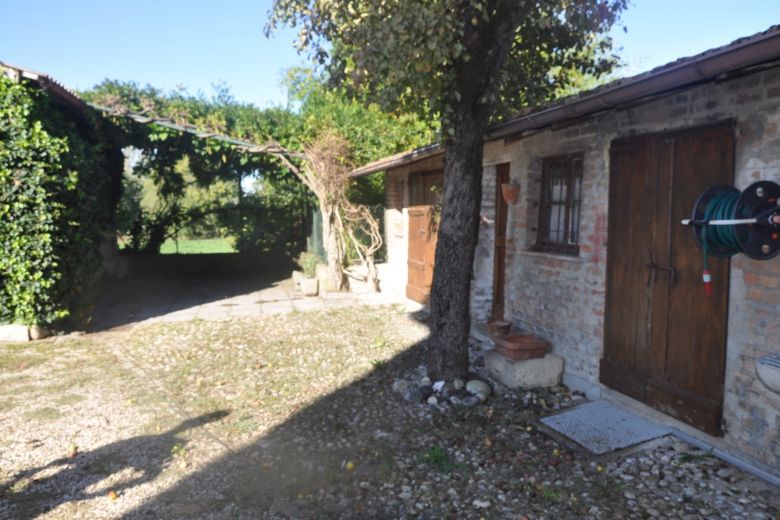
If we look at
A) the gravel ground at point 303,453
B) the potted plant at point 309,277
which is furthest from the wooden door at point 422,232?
the gravel ground at point 303,453

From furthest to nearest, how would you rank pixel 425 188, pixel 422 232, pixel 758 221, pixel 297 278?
pixel 297 278
pixel 425 188
pixel 422 232
pixel 758 221

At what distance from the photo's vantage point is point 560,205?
5766 mm

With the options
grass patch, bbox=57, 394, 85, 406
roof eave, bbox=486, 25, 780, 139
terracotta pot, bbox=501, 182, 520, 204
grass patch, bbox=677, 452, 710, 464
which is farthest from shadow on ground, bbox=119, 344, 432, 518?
roof eave, bbox=486, 25, 780, 139

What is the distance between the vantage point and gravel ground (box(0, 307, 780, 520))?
331cm

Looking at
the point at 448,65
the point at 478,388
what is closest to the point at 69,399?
the point at 478,388

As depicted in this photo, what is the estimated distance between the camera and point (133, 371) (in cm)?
612

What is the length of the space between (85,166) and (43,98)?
1079 mm

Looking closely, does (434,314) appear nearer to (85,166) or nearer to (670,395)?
(670,395)

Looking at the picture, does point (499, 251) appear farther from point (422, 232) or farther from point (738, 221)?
point (738, 221)

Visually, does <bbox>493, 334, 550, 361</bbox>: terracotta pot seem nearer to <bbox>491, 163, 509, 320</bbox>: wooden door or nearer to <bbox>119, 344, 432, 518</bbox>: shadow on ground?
<bbox>119, 344, 432, 518</bbox>: shadow on ground

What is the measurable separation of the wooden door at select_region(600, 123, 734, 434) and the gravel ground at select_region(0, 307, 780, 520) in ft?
1.65

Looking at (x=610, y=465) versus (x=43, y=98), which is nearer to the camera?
(x=610, y=465)

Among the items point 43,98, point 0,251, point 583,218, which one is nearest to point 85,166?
point 43,98

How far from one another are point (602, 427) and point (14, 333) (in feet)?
24.7
